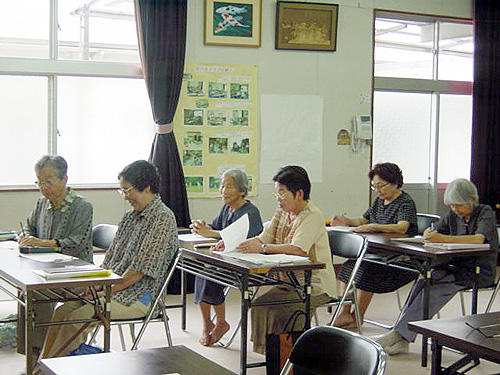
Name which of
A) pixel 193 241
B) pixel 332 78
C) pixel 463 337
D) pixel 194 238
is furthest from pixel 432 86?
pixel 463 337

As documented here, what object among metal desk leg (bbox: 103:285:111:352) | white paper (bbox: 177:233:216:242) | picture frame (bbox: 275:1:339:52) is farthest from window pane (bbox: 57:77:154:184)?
metal desk leg (bbox: 103:285:111:352)

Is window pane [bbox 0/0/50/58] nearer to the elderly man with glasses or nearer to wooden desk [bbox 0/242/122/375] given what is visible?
the elderly man with glasses

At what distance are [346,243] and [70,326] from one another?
5.94 ft

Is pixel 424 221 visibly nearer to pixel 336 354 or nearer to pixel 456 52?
pixel 456 52

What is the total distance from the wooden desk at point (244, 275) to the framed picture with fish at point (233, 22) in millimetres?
2628

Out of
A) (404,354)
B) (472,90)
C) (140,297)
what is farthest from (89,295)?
(472,90)

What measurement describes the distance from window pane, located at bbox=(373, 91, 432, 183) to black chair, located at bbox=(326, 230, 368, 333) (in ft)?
9.42

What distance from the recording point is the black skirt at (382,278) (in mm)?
5098

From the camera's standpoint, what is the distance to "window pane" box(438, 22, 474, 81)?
25.0 feet

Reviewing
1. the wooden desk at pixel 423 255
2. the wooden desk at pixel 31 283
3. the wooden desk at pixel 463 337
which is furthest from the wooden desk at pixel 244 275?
the wooden desk at pixel 463 337

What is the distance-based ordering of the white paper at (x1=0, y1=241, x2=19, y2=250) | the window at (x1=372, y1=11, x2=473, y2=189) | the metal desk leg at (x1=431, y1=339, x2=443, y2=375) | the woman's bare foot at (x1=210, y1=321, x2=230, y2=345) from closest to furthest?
the metal desk leg at (x1=431, y1=339, x2=443, y2=375), the white paper at (x1=0, y1=241, x2=19, y2=250), the woman's bare foot at (x1=210, y1=321, x2=230, y2=345), the window at (x1=372, y1=11, x2=473, y2=189)

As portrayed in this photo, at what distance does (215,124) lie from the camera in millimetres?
6453

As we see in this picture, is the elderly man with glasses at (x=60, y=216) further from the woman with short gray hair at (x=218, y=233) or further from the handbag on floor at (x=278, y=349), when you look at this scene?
the handbag on floor at (x=278, y=349)

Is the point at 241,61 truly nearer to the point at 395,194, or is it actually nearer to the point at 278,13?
the point at 278,13
